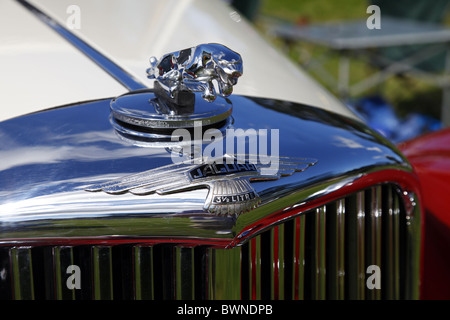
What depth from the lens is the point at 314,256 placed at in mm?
1286

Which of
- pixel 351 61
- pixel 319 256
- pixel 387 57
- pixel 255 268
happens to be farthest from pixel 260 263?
pixel 351 61

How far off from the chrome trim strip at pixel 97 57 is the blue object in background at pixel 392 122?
332cm

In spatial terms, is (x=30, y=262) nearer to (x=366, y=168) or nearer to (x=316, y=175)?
(x=316, y=175)

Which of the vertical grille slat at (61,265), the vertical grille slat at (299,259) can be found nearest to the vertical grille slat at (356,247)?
the vertical grille slat at (299,259)

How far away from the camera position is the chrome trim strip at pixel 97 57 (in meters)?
1.38

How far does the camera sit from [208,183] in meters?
1.08

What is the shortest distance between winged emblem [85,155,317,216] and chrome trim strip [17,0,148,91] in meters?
0.35

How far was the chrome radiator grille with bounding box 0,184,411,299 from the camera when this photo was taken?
1.09 meters

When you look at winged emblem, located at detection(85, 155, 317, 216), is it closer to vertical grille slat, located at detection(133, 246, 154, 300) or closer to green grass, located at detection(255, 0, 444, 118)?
vertical grille slat, located at detection(133, 246, 154, 300)

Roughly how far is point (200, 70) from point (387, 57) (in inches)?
212

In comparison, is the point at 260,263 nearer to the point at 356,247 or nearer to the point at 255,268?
the point at 255,268

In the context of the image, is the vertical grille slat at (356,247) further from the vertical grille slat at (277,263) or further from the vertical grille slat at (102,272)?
the vertical grille slat at (102,272)

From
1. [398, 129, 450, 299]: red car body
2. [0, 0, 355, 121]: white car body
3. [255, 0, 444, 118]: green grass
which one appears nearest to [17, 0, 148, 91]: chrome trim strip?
[0, 0, 355, 121]: white car body
